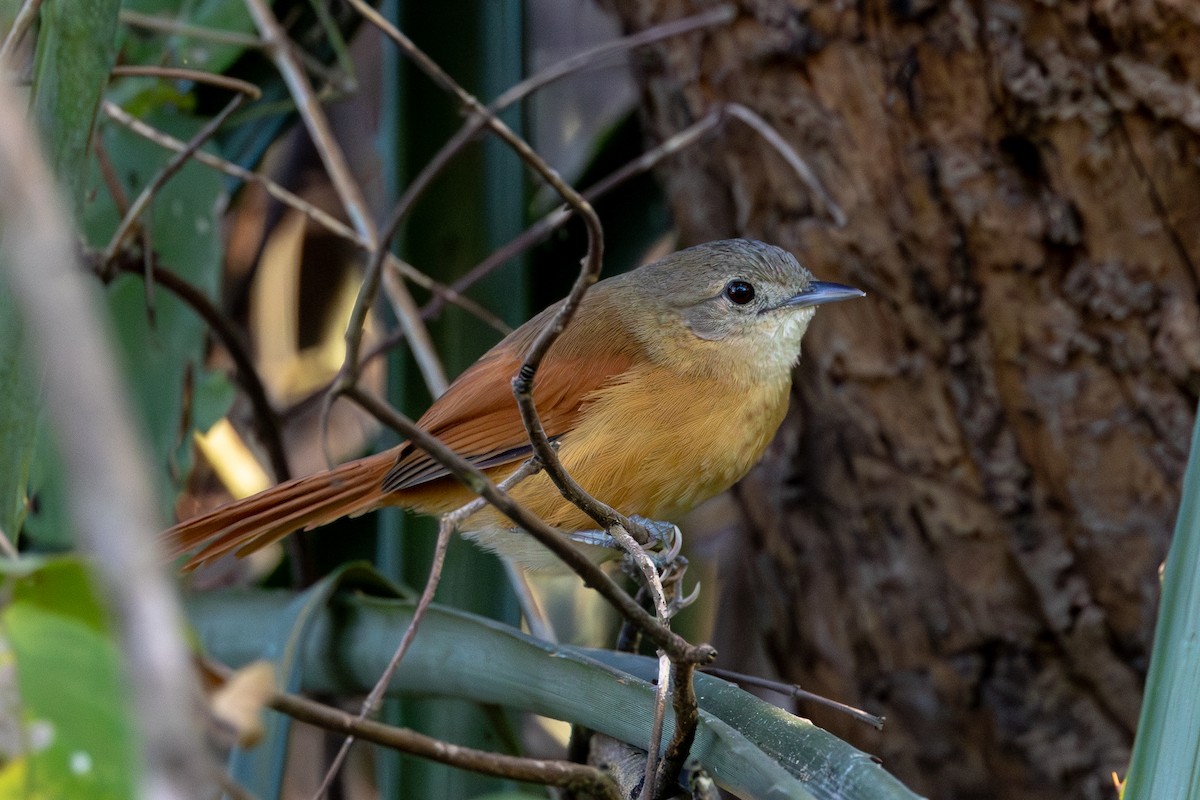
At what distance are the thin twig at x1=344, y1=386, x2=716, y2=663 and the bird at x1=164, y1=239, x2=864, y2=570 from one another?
959 mm

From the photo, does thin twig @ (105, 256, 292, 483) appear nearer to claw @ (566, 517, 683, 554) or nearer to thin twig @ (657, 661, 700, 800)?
claw @ (566, 517, 683, 554)

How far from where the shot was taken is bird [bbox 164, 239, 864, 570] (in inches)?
77.8

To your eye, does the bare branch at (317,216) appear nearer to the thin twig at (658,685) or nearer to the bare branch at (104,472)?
the thin twig at (658,685)

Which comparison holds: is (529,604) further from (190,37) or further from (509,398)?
(190,37)

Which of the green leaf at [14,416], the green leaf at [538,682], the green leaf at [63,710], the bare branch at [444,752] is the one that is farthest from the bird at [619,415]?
the green leaf at [63,710]

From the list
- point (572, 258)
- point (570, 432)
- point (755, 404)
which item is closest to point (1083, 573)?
point (755, 404)

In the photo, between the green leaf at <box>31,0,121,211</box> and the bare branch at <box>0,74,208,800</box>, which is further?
the green leaf at <box>31,0,121,211</box>

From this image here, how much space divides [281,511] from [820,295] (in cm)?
105

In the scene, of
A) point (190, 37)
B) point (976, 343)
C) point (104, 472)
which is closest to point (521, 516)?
point (104, 472)

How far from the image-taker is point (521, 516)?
2.48 ft

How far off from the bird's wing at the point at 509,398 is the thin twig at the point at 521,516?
1148mm

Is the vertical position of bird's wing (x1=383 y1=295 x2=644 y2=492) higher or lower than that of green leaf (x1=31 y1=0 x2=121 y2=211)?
lower

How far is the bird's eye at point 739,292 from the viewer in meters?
2.27

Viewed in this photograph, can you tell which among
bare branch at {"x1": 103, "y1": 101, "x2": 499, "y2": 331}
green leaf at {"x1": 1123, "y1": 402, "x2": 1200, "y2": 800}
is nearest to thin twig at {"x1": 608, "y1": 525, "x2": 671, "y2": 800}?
green leaf at {"x1": 1123, "y1": 402, "x2": 1200, "y2": 800}
